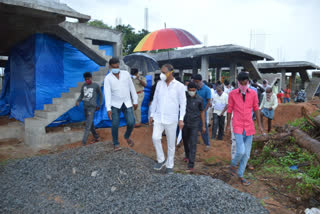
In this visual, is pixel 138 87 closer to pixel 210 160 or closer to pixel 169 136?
pixel 210 160

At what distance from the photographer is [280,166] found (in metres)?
4.91

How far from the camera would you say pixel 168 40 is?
6.84 m

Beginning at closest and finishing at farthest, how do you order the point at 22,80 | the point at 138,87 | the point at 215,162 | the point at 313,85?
the point at 215,162 → the point at 138,87 → the point at 22,80 → the point at 313,85

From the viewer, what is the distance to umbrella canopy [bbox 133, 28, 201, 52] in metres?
6.67

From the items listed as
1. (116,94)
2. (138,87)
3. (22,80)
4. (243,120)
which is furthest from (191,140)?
(22,80)

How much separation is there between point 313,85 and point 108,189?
80.5 feet

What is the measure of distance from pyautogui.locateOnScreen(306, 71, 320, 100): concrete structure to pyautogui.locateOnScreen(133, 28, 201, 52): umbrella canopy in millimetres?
19594

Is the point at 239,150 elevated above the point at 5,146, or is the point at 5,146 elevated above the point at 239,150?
the point at 239,150

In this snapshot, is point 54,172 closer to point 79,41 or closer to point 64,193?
point 64,193

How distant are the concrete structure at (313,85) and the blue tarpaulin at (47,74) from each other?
64.5 feet

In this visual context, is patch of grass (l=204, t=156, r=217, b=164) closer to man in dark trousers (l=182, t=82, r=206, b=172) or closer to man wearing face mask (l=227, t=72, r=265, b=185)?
man in dark trousers (l=182, t=82, r=206, b=172)

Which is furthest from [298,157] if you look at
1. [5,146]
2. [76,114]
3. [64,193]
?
[5,146]

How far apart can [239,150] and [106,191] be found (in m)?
2.31

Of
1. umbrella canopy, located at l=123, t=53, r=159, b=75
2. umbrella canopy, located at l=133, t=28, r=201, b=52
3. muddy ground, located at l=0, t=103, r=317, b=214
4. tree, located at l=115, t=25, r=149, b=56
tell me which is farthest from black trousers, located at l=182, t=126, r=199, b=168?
tree, located at l=115, t=25, r=149, b=56
